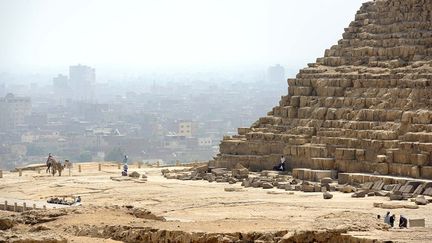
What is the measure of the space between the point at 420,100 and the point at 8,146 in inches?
4413

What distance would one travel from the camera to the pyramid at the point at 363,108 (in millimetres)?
57531

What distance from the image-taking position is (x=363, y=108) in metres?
61.1

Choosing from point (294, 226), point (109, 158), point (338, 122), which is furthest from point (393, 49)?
point (109, 158)

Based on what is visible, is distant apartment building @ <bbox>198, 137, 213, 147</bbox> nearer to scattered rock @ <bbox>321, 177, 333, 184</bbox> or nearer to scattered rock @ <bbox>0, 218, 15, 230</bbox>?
scattered rock @ <bbox>321, 177, 333, 184</bbox>

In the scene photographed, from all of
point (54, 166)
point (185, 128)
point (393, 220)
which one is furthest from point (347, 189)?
point (185, 128)

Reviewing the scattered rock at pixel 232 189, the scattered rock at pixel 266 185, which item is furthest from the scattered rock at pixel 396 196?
the scattered rock at pixel 232 189

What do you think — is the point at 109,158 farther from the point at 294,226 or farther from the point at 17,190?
the point at 294,226

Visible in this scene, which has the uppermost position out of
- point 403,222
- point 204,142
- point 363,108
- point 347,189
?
point 363,108

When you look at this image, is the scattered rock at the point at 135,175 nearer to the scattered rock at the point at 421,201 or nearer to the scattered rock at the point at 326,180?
the scattered rock at the point at 326,180

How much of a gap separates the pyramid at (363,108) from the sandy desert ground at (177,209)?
359cm

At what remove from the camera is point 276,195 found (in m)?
54.9

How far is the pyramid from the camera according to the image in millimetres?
57531

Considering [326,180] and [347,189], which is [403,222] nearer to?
[347,189]

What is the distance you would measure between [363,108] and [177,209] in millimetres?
13315
